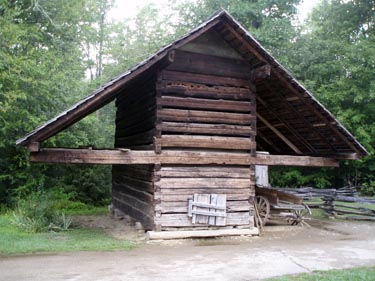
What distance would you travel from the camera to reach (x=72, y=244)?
9.41 meters

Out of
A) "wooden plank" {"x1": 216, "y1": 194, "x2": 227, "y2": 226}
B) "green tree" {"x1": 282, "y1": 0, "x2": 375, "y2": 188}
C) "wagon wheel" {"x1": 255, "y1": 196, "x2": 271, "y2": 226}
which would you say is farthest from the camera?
"green tree" {"x1": 282, "y1": 0, "x2": 375, "y2": 188}

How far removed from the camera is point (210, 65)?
1095 centimetres

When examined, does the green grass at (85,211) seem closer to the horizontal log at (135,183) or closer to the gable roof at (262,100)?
the horizontal log at (135,183)

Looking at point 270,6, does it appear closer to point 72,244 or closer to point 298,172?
point 298,172

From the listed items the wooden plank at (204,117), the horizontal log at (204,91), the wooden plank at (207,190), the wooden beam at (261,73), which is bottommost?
the wooden plank at (207,190)

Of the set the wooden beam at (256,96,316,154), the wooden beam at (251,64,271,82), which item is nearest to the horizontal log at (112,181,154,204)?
the wooden beam at (251,64,271,82)

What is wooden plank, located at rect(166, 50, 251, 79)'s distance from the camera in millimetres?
10617

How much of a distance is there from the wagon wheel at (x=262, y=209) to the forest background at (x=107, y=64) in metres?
8.39

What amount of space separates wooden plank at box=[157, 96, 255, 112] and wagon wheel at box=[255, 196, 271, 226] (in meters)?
3.25

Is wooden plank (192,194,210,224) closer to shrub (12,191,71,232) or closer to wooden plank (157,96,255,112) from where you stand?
wooden plank (157,96,255,112)

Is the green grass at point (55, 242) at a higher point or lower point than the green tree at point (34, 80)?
lower

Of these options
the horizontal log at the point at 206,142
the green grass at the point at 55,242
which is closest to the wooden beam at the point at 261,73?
the horizontal log at the point at 206,142

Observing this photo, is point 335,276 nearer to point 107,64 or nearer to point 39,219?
point 39,219

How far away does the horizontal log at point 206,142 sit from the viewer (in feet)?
33.8
